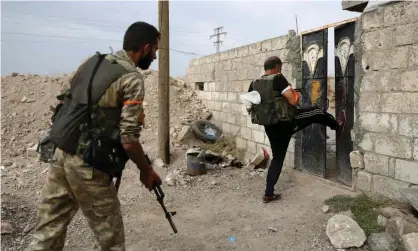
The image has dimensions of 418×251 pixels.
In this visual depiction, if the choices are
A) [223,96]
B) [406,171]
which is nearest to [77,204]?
A: [406,171]

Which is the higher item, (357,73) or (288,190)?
(357,73)

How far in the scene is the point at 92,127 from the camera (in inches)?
87.9

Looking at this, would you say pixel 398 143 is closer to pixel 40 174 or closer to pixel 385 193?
pixel 385 193

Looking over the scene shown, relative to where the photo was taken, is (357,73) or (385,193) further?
(357,73)

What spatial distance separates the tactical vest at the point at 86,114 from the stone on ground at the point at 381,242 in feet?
8.39

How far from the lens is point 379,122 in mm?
3980

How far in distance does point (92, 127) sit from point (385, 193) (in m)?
3.32

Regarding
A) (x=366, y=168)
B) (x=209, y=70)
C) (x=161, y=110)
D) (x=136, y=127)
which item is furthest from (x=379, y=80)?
(x=209, y=70)

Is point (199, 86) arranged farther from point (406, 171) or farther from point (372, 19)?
point (406, 171)

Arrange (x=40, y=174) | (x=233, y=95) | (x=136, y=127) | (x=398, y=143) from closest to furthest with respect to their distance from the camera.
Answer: (x=136, y=127) → (x=398, y=143) → (x=40, y=174) → (x=233, y=95)

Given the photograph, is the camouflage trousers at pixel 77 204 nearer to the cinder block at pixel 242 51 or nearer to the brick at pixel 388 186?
the brick at pixel 388 186

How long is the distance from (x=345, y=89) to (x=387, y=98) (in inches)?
29.7

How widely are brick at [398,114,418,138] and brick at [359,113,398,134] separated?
0.20 ft

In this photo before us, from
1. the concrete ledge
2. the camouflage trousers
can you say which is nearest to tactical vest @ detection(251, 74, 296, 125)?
the concrete ledge
